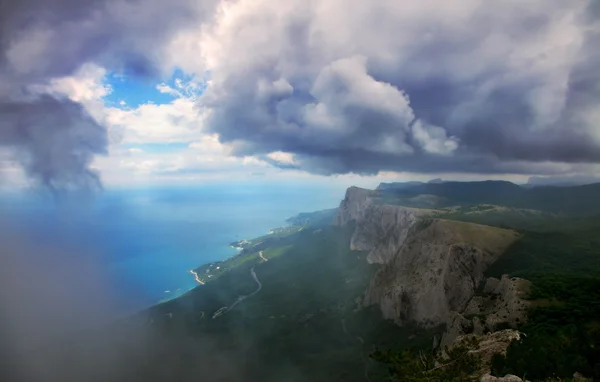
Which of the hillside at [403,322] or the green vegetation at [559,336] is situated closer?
the green vegetation at [559,336]

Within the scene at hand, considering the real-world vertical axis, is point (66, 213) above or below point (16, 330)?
above

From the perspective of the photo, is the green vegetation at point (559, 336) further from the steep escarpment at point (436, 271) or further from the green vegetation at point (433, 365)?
the steep escarpment at point (436, 271)

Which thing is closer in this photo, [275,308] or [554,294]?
[554,294]

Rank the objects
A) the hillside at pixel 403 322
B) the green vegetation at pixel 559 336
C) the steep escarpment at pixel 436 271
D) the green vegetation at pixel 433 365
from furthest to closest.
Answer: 1. the steep escarpment at pixel 436 271
2. the hillside at pixel 403 322
3. the green vegetation at pixel 433 365
4. the green vegetation at pixel 559 336

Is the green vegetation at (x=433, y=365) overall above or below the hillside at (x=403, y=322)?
above

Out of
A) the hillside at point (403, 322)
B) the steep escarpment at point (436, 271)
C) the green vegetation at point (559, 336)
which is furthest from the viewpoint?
the steep escarpment at point (436, 271)

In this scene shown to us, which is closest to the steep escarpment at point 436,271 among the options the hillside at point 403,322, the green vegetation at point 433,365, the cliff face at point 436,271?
the cliff face at point 436,271

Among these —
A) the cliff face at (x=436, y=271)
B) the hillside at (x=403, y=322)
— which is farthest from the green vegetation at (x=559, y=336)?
the cliff face at (x=436, y=271)

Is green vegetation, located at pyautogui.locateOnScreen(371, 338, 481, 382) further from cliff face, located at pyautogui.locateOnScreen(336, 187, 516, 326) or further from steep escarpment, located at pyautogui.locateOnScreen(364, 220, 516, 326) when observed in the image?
cliff face, located at pyautogui.locateOnScreen(336, 187, 516, 326)

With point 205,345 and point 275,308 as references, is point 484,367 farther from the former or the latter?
point 275,308

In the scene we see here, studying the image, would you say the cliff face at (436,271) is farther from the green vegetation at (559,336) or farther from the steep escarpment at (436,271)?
the green vegetation at (559,336)

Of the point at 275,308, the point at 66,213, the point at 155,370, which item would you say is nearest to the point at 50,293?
the point at 66,213
